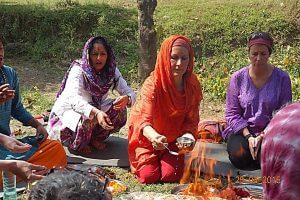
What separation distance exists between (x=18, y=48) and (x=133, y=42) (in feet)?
7.18

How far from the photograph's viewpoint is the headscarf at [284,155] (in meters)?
1.46

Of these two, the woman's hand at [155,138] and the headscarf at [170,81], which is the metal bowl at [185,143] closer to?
the woman's hand at [155,138]

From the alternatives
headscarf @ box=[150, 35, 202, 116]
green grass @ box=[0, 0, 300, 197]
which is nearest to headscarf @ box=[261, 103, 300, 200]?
headscarf @ box=[150, 35, 202, 116]

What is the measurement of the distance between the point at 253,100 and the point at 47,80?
14.3ft

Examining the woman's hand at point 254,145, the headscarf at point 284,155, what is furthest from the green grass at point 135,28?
the headscarf at point 284,155

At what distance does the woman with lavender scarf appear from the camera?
4898 millimetres

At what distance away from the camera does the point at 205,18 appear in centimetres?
928

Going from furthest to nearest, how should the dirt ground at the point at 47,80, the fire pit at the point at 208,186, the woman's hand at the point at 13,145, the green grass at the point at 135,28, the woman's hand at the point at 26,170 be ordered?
the green grass at the point at 135,28
the dirt ground at the point at 47,80
the fire pit at the point at 208,186
the woman's hand at the point at 13,145
the woman's hand at the point at 26,170

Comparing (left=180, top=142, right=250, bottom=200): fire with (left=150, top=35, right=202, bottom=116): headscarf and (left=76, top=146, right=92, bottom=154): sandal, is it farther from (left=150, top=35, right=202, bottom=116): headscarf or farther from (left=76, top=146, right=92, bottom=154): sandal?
(left=76, top=146, right=92, bottom=154): sandal

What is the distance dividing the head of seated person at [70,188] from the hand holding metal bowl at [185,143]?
2703 millimetres

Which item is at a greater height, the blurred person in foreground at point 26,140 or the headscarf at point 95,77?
the headscarf at point 95,77

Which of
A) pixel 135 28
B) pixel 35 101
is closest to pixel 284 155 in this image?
pixel 35 101

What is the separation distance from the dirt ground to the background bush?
0.88 ft

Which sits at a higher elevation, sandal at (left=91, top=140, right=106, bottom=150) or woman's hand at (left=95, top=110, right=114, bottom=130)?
woman's hand at (left=95, top=110, right=114, bottom=130)
